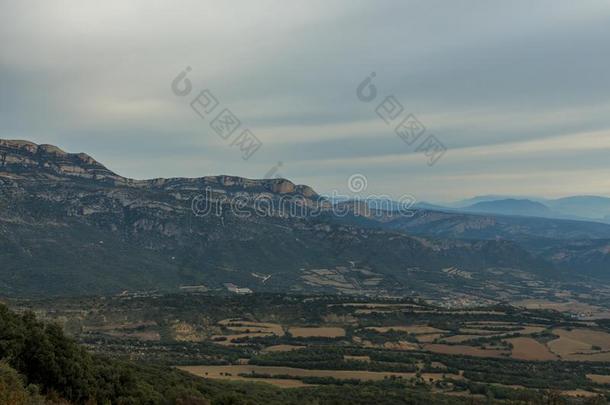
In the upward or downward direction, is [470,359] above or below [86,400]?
below

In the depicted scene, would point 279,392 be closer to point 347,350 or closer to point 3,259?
point 347,350

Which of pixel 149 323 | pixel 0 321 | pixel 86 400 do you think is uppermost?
pixel 0 321

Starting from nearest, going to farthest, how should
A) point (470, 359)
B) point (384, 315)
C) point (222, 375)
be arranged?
point (222, 375), point (470, 359), point (384, 315)

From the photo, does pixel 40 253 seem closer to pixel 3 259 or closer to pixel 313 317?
pixel 3 259

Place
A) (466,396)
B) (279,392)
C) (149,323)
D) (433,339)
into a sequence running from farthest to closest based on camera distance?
(149,323) → (433,339) → (466,396) → (279,392)

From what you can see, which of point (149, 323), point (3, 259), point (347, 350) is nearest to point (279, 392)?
point (347, 350)

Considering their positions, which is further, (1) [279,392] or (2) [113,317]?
(2) [113,317]

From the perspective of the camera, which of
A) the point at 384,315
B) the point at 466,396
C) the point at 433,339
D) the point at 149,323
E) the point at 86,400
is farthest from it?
the point at 384,315

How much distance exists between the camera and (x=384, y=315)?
5094 inches

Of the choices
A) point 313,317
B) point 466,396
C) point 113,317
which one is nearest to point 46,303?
point 113,317

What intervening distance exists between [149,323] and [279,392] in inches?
2628

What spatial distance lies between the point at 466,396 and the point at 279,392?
22507 millimetres

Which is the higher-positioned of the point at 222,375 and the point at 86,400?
the point at 86,400

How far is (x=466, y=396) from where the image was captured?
212 feet
